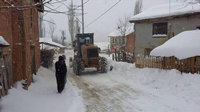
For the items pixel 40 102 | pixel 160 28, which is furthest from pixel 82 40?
pixel 40 102

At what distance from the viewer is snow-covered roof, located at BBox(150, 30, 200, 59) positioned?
744cm

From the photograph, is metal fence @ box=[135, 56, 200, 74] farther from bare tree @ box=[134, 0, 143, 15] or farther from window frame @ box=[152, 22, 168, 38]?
bare tree @ box=[134, 0, 143, 15]

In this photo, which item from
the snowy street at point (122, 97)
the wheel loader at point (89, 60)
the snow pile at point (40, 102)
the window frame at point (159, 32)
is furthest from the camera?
the window frame at point (159, 32)

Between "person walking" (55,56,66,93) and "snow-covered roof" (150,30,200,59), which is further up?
"snow-covered roof" (150,30,200,59)

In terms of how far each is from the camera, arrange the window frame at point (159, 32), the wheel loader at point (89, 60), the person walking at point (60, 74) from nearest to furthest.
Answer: the person walking at point (60, 74) < the wheel loader at point (89, 60) < the window frame at point (159, 32)

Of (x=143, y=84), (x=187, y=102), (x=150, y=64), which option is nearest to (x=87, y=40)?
(x=150, y=64)

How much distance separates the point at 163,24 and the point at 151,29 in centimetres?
113

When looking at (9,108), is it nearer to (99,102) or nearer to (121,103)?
(99,102)

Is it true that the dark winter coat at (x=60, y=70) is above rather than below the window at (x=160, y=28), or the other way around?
below

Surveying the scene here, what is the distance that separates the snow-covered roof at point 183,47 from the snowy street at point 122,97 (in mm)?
878

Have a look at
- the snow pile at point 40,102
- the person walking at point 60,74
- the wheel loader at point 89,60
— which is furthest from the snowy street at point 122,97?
the wheel loader at point 89,60

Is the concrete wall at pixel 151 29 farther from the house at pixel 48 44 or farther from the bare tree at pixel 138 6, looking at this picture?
→ the bare tree at pixel 138 6

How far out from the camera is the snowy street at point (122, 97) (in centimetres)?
537

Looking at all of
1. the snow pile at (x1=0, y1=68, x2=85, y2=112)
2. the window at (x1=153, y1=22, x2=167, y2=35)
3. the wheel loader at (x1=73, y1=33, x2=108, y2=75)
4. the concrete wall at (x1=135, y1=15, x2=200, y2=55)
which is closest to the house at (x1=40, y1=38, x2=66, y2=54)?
the wheel loader at (x1=73, y1=33, x2=108, y2=75)
